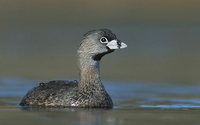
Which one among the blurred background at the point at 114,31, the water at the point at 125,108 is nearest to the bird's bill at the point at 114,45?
the water at the point at 125,108

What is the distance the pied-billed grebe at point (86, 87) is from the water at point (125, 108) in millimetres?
392

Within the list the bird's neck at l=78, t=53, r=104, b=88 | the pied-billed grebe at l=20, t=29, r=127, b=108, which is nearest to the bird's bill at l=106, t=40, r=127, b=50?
the pied-billed grebe at l=20, t=29, r=127, b=108

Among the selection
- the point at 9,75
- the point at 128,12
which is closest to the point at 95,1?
the point at 128,12

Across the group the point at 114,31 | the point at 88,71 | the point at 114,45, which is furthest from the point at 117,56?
the point at 114,45

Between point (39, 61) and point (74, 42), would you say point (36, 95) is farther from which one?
point (74, 42)

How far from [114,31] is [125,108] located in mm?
21066

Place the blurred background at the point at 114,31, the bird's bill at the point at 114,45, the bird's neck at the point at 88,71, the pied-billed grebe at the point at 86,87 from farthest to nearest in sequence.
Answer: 1. the blurred background at the point at 114,31
2. the bird's neck at the point at 88,71
3. the bird's bill at the point at 114,45
4. the pied-billed grebe at the point at 86,87

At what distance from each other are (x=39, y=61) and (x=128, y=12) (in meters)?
15.9

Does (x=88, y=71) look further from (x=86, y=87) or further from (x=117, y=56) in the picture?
(x=117, y=56)

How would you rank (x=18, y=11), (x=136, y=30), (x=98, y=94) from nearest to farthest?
(x=98, y=94) → (x=136, y=30) → (x=18, y=11)

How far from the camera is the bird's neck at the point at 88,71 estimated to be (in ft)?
64.4

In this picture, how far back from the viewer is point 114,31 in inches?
1597

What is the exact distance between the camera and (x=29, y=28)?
42.0 meters

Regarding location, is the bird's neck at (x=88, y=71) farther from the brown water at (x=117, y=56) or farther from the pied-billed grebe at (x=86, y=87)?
the brown water at (x=117, y=56)
